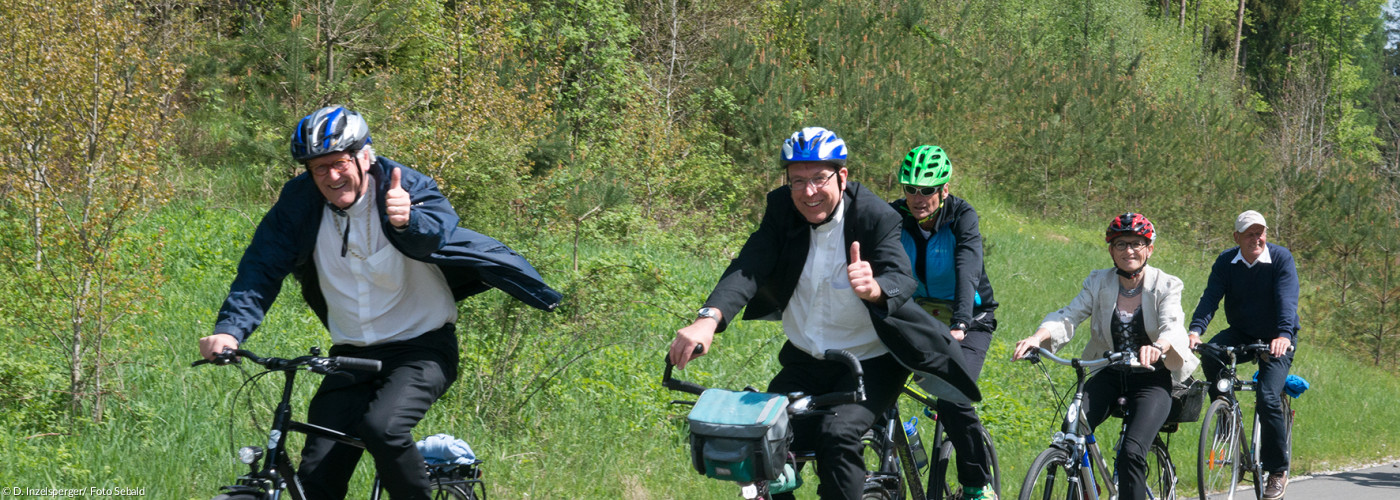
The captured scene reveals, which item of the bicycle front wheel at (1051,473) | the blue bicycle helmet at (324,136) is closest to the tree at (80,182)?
the blue bicycle helmet at (324,136)

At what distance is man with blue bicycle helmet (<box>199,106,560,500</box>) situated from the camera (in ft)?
12.3

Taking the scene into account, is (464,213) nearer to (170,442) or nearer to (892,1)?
(170,442)

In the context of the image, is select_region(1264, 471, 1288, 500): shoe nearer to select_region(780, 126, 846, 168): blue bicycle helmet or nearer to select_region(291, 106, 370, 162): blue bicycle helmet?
select_region(780, 126, 846, 168): blue bicycle helmet

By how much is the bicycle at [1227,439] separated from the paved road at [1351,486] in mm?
1199

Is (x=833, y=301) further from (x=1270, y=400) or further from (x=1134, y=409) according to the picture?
(x=1270, y=400)

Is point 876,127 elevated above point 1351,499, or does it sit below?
above

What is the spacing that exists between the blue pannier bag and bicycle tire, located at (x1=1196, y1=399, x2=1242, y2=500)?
15.8ft

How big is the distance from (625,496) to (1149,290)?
316 centimetres

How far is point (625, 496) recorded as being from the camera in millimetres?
6738

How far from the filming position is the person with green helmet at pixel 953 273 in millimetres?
5594

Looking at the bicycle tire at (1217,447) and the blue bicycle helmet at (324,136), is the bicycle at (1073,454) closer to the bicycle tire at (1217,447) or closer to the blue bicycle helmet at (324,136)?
the bicycle tire at (1217,447)

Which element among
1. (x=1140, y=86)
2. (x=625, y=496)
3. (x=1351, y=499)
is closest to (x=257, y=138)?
(x=625, y=496)

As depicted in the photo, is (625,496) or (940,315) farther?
(625,496)

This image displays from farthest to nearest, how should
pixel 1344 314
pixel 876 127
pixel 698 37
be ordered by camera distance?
pixel 698 37
pixel 876 127
pixel 1344 314
